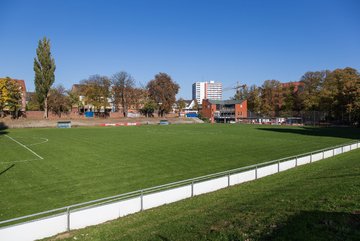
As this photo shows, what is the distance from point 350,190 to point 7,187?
1858 centimetres

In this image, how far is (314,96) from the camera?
9800 centimetres

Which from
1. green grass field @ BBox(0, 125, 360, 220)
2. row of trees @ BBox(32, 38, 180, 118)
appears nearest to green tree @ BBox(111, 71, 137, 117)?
row of trees @ BBox(32, 38, 180, 118)

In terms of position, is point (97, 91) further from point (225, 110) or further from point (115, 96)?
point (225, 110)

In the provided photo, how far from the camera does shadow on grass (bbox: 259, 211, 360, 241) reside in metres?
7.08

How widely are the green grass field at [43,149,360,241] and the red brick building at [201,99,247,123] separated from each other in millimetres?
111018

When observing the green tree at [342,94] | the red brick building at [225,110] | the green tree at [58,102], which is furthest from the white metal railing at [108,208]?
the red brick building at [225,110]

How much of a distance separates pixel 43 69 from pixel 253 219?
80378 mm

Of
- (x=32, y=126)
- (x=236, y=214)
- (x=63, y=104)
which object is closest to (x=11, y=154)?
(x=236, y=214)

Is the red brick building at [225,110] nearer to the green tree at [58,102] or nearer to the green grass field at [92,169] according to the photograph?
the green tree at [58,102]

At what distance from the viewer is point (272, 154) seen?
3031 centimetres

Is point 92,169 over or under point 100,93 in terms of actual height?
under

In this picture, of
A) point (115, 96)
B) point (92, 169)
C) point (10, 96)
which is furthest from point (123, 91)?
point (92, 169)

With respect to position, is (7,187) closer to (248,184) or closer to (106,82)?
(248,184)

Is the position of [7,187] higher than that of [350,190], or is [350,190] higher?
[350,190]
